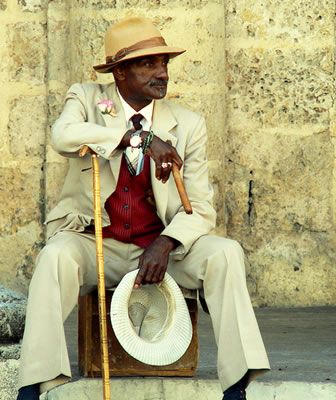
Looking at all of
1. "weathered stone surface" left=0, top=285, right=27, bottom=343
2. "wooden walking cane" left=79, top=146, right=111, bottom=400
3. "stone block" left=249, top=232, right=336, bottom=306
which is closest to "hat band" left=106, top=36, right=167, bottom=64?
"wooden walking cane" left=79, top=146, right=111, bottom=400

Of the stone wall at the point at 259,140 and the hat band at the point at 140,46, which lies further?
the stone wall at the point at 259,140

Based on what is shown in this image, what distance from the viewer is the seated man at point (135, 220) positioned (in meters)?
6.24

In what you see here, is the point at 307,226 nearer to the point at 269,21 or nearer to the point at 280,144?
the point at 280,144

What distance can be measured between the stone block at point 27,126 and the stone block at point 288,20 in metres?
1.18

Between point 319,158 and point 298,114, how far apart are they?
0.86ft

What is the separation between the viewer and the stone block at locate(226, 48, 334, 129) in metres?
8.48

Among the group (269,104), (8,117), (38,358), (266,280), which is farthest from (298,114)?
(38,358)

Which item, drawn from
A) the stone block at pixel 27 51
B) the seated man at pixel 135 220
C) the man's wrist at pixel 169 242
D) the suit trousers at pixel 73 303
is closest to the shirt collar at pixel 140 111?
the seated man at pixel 135 220

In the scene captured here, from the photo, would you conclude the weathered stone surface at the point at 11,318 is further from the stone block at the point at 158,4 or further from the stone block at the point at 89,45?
the stone block at the point at 158,4

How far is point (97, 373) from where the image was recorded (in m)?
6.68

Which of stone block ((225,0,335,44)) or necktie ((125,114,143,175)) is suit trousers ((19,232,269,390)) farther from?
stone block ((225,0,335,44))

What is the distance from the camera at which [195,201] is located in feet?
21.9

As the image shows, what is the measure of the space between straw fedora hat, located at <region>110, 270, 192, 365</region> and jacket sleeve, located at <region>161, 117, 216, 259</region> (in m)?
0.19

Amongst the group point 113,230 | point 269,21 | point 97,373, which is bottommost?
point 97,373
